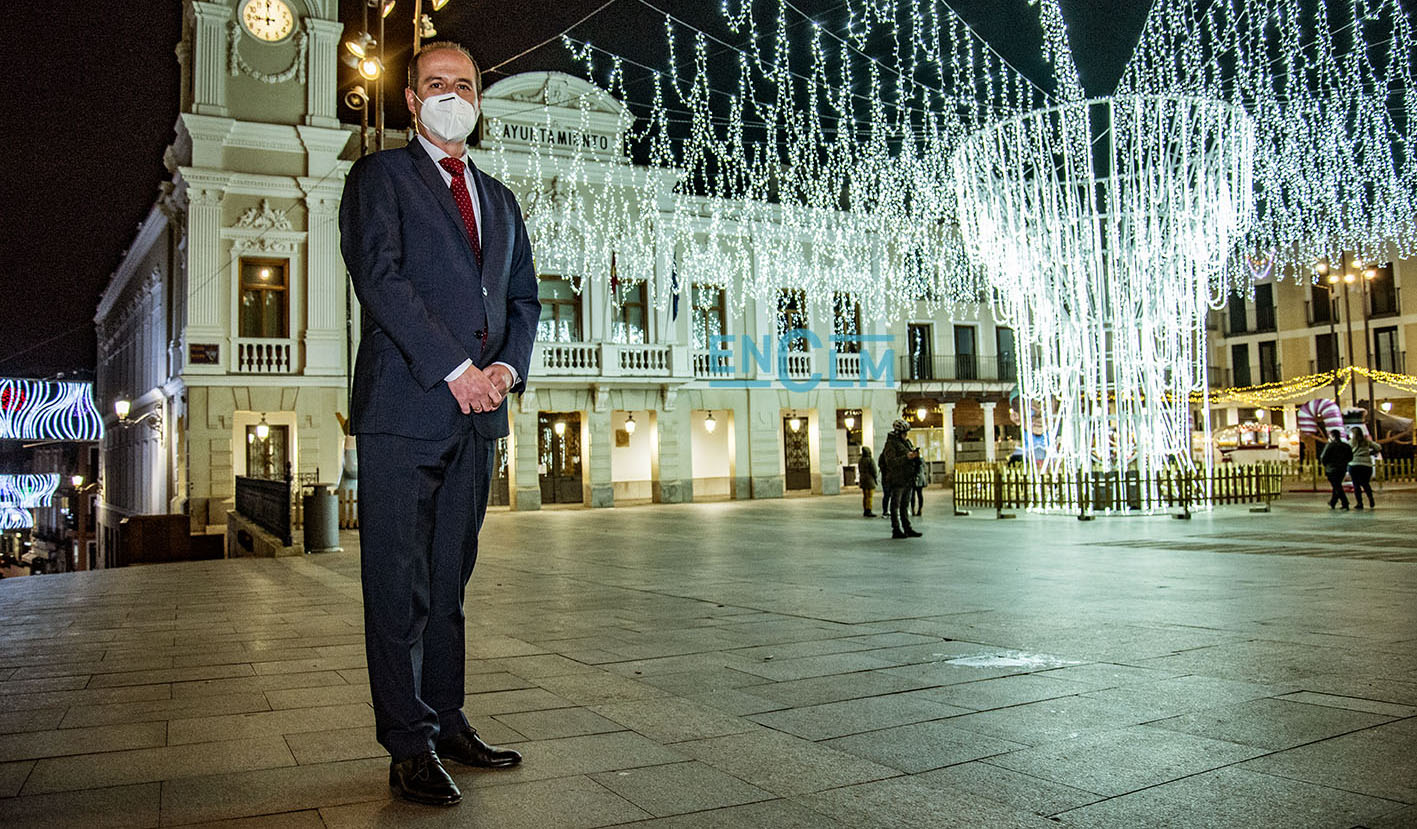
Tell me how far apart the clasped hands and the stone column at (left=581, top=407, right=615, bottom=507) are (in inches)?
970

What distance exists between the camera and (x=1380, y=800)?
2.72 meters

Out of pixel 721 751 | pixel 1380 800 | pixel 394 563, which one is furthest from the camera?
pixel 721 751

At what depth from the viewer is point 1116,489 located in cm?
1673

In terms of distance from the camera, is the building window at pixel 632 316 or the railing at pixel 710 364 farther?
the railing at pixel 710 364

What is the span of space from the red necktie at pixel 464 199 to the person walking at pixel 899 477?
11234 millimetres

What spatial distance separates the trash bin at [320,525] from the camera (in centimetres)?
1451

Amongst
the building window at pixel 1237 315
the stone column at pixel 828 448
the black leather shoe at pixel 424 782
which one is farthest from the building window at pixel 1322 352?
the black leather shoe at pixel 424 782

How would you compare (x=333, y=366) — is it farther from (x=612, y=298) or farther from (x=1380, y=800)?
(x=1380, y=800)

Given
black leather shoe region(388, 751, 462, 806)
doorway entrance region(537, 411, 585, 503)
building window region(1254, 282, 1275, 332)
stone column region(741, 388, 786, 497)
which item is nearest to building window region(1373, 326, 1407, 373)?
building window region(1254, 282, 1275, 332)

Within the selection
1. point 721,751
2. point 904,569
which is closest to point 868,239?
point 904,569

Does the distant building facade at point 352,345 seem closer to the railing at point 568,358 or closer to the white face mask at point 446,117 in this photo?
the railing at point 568,358

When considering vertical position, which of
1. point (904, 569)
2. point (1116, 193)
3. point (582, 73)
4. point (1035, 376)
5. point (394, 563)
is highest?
point (582, 73)

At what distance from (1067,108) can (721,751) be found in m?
13.9

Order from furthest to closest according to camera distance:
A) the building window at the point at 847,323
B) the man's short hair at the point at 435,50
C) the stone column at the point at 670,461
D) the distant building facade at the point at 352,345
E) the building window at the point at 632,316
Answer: the building window at the point at 847,323 < the stone column at the point at 670,461 < the building window at the point at 632,316 < the distant building facade at the point at 352,345 < the man's short hair at the point at 435,50
